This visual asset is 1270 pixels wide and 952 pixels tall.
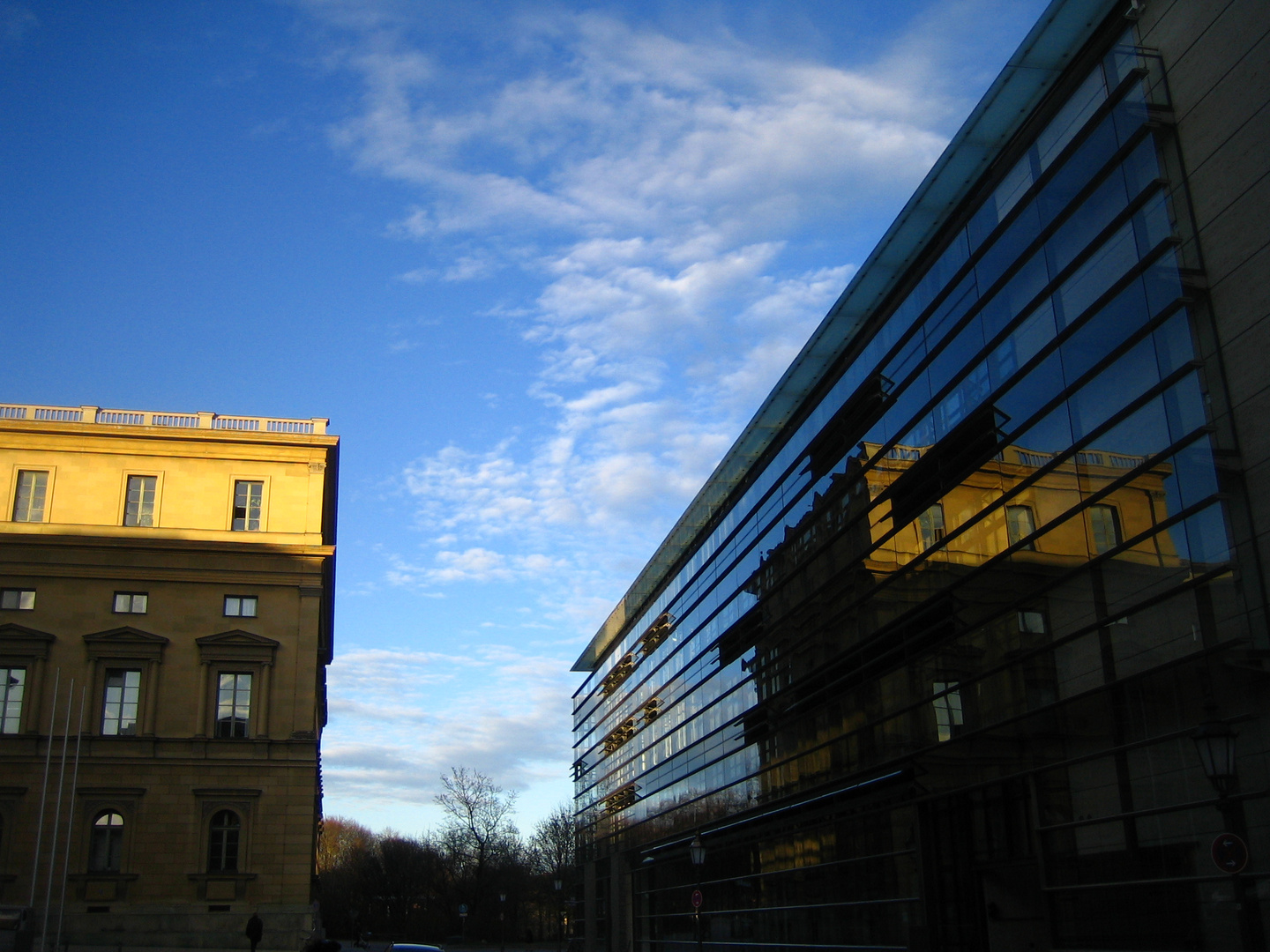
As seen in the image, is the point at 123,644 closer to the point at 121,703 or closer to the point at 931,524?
the point at 121,703

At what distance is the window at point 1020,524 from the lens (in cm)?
2341

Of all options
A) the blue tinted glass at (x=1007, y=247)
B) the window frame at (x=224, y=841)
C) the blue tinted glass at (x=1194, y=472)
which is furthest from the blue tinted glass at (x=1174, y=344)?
the window frame at (x=224, y=841)

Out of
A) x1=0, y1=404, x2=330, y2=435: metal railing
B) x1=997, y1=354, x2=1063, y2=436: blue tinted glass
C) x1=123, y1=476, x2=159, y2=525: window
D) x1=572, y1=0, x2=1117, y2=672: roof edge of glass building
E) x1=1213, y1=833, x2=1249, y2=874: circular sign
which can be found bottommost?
x1=1213, y1=833, x2=1249, y2=874: circular sign

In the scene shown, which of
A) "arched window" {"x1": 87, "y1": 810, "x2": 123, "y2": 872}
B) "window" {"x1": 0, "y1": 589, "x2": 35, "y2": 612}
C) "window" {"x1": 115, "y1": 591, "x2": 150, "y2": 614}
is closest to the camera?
"arched window" {"x1": 87, "y1": 810, "x2": 123, "y2": 872}

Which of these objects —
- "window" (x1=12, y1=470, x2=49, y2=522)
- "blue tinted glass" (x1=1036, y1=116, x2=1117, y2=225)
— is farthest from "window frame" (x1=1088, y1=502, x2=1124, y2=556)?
"window" (x1=12, y1=470, x2=49, y2=522)

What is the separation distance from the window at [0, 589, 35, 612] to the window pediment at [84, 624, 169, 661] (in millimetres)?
3001

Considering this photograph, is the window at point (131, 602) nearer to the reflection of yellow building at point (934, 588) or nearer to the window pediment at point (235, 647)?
the window pediment at point (235, 647)

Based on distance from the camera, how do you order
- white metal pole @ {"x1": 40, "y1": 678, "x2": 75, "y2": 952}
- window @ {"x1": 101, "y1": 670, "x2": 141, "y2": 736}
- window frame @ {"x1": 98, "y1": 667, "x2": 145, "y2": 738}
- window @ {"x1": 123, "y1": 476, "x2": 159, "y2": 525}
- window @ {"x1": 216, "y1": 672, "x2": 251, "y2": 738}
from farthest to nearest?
window @ {"x1": 123, "y1": 476, "x2": 159, "y2": 525} → window @ {"x1": 216, "y1": 672, "x2": 251, "y2": 738} → window @ {"x1": 101, "y1": 670, "x2": 141, "y2": 736} → window frame @ {"x1": 98, "y1": 667, "x2": 145, "y2": 738} → white metal pole @ {"x1": 40, "y1": 678, "x2": 75, "y2": 952}

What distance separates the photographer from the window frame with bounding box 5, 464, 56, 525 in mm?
51156

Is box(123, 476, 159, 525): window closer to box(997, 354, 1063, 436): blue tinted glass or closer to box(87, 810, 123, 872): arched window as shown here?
box(87, 810, 123, 872): arched window

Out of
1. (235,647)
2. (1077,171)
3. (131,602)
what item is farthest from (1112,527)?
(131,602)

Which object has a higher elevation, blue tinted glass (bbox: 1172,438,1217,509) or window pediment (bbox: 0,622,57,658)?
window pediment (bbox: 0,622,57,658)

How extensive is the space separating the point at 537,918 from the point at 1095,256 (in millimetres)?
127894

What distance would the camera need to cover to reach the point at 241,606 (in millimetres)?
51094
